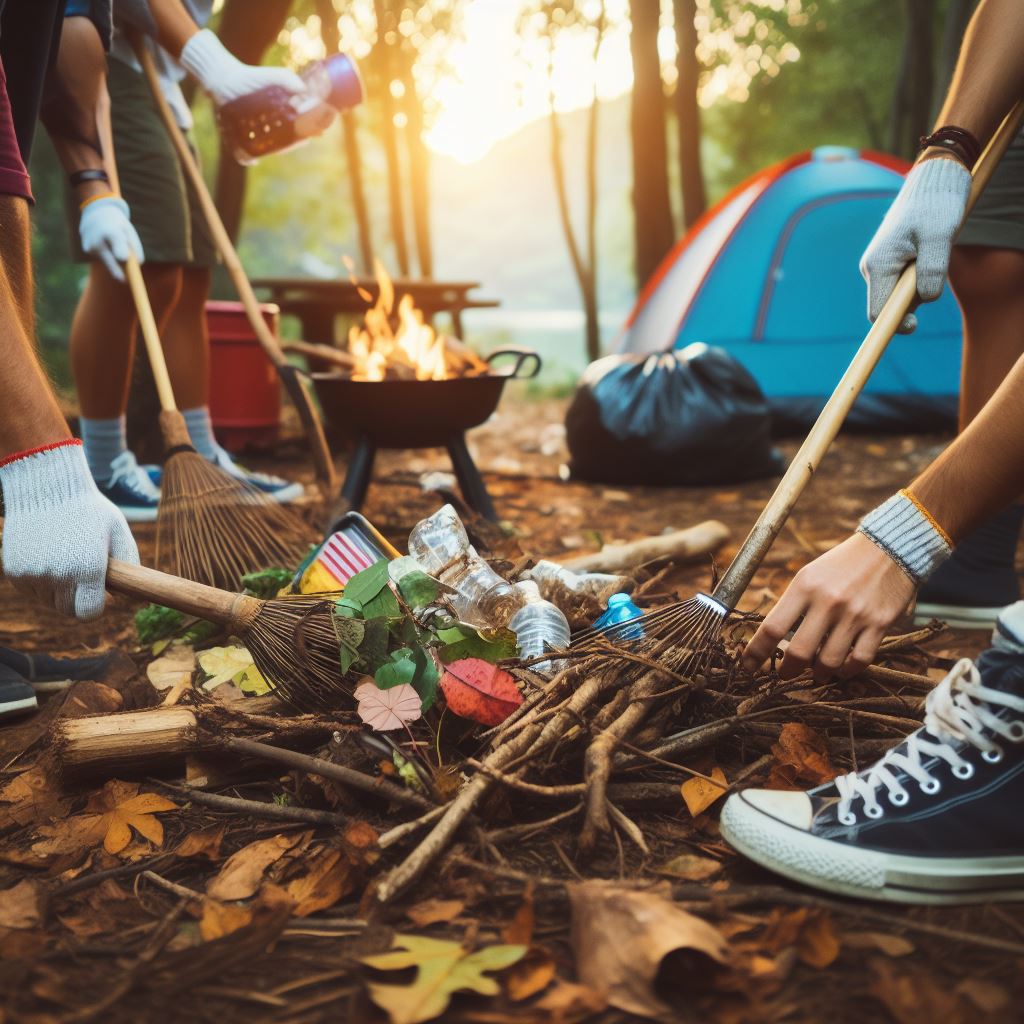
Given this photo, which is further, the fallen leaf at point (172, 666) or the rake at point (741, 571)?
the fallen leaf at point (172, 666)

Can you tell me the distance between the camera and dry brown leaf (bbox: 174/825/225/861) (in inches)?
54.1

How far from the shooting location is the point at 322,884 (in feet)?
4.18

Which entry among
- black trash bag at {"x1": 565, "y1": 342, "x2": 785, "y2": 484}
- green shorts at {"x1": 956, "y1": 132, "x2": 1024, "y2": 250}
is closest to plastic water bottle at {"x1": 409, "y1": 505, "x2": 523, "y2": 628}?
green shorts at {"x1": 956, "y1": 132, "x2": 1024, "y2": 250}

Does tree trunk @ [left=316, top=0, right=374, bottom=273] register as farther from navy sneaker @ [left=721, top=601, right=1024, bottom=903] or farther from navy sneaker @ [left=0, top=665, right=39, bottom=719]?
navy sneaker @ [left=721, top=601, right=1024, bottom=903]

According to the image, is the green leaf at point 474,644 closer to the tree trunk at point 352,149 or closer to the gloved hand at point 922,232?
the gloved hand at point 922,232

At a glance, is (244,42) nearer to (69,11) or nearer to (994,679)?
(69,11)

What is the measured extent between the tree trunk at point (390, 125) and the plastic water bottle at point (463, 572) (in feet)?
37.3

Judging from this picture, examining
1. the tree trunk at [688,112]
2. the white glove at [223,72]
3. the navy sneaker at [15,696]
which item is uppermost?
the tree trunk at [688,112]

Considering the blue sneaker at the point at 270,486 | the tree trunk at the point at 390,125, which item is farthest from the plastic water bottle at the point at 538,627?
the tree trunk at the point at 390,125

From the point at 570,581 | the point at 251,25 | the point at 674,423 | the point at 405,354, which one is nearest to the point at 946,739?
the point at 570,581

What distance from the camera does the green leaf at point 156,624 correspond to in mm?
2311

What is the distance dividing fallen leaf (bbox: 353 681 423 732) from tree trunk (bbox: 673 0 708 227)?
34.8 feet

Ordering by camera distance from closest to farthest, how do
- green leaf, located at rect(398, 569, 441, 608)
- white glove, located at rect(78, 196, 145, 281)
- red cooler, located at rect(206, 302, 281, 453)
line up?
green leaf, located at rect(398, 569, 441, 608) → white glove, located at rect(78, 196, 145, 281) → red cooler, located at rect(206, 302, 281, 453)

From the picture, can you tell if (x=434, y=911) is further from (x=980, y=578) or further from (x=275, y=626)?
(x=980, y=578)
